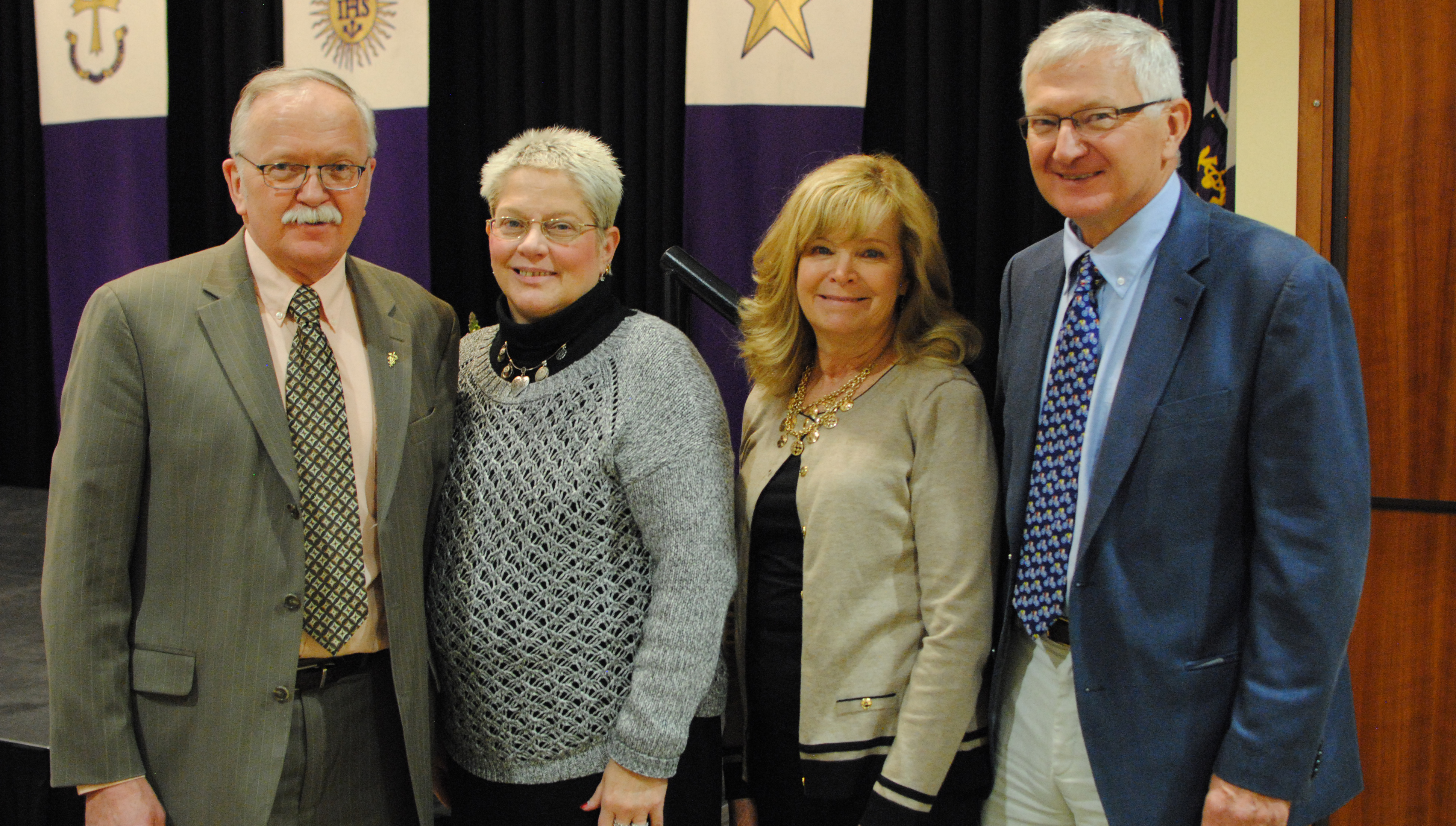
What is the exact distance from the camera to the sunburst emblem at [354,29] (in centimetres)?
348

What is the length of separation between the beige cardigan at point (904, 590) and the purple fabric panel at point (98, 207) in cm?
356

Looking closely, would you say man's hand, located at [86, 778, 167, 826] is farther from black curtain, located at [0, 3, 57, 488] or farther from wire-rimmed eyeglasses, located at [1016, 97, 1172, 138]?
black curtain, located at [0, 3, 57, 488]

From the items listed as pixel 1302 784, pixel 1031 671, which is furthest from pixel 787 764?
pixel 1302 784

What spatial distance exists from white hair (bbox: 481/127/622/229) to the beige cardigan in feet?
1.92

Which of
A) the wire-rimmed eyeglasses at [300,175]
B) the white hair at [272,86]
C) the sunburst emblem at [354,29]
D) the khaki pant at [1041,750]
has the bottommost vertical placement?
the khaki pant at [1041,750]

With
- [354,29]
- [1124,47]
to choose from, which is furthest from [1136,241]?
[354,29]

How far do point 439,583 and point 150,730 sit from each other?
459mm

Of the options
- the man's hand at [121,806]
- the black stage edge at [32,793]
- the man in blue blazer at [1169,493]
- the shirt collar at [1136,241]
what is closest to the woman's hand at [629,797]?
the man in blue blazer at [1169,493]

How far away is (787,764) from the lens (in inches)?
63.3

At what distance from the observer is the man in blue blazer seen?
1235 millimetres

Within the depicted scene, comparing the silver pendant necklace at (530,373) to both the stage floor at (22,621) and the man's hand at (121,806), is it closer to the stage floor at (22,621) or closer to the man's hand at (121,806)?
the man's hand at (121,806)

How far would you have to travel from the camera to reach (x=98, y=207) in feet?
13.3

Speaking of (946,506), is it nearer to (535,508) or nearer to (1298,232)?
(535,508)

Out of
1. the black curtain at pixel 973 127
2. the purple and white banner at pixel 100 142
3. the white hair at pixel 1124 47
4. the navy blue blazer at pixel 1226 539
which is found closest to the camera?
the navy blue blazer at pixel 1226 539
